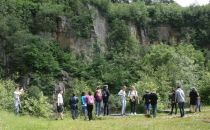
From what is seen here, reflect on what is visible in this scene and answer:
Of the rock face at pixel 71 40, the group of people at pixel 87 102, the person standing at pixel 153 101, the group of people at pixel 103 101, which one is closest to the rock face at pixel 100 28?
Answer: the rock face at pixel 71 40

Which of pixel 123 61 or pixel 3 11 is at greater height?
pixel 3 11

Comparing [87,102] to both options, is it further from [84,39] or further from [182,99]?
[84,39]

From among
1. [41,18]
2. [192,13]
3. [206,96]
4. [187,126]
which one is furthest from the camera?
[192,13]

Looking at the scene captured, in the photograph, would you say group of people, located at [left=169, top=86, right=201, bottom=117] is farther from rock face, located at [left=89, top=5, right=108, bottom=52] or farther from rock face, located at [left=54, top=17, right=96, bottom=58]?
rock face, located at [left=89, top=5, right=108, bottom=52]

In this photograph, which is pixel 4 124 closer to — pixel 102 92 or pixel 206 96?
pixel 102 92

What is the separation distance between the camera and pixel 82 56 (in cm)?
6988

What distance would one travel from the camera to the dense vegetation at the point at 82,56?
6069 cm

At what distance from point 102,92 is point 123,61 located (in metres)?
39.6

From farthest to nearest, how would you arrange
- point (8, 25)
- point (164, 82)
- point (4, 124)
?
point (8, 25) → point (164, 82) → point (4, 124)

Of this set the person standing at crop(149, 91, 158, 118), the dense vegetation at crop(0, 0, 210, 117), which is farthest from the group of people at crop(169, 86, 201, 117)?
the dense vegetation at crop(0, 0, 210, 117)

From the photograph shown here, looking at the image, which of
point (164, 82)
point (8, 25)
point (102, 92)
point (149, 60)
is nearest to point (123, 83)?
point (149, 60)

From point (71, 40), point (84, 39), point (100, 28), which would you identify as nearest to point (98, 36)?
point (100, 28)

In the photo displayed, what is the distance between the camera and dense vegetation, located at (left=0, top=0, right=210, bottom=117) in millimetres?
60688

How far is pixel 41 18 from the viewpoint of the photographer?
66.7 metres
